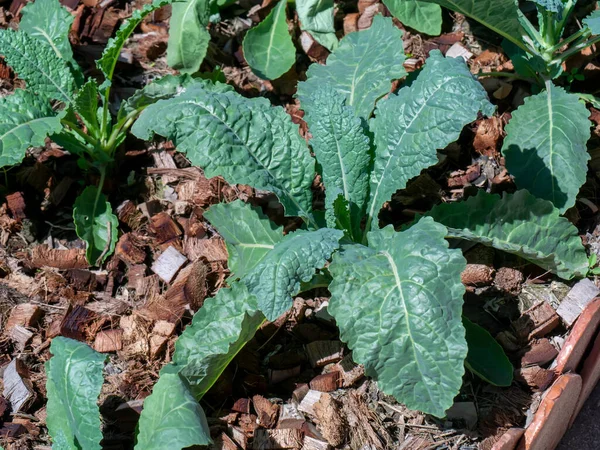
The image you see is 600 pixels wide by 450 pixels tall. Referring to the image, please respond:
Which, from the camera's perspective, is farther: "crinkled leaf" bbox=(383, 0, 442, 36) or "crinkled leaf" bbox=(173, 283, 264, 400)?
"crinkled leaf" bbox=(383, 0, 442, 36)

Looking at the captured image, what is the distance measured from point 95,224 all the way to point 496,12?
168cm

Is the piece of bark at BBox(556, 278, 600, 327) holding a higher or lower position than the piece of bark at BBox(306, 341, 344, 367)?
higher

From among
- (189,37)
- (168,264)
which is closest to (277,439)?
(168,264)

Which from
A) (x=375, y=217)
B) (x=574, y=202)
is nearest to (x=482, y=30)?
(x=574, y=202)

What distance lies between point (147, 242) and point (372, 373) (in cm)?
116

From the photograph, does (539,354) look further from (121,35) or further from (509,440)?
(121,35)

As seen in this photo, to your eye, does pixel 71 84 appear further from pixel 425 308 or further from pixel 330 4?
pixel 425 308

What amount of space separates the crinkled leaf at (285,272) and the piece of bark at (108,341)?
0.67 metres

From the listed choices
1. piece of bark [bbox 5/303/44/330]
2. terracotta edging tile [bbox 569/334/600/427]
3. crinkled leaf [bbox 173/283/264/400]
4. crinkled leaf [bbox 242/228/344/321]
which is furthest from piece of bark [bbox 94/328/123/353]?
terracotta edging tile [bbox 569/334/600/427]

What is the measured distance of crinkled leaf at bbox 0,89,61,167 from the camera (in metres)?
2.46

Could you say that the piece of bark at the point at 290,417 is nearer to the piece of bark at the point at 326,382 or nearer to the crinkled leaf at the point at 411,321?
the piece of bark at the point at 326,382

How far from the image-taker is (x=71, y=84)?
2818 millimetres

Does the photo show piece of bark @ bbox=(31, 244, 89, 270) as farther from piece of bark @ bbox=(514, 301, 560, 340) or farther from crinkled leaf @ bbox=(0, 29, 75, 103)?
piece of bark @ bbox=(514, 301, 560, 340)

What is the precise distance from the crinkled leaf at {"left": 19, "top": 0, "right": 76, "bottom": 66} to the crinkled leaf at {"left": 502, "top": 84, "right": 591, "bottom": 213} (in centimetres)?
174
